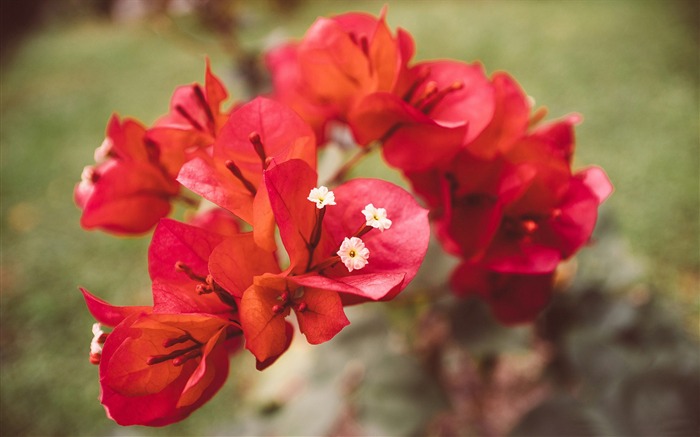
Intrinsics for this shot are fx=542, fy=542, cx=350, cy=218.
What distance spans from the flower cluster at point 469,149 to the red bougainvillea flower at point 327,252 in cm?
8

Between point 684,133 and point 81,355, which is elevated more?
point 684,133

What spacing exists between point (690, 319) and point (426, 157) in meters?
1.05

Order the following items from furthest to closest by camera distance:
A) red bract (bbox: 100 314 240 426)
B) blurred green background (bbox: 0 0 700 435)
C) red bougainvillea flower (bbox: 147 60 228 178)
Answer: blurred green background (bbox: 0 0 700 435), red bougainvillea flower (bbox: 147 60 228 178), red bract (bbox: 100 314 240 426)

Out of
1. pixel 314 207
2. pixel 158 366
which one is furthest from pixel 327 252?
pixel 158 366

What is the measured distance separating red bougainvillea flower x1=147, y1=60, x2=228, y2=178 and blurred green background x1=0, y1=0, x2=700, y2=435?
472 mm

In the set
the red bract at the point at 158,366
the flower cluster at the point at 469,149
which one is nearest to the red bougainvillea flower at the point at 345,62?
the flower cluster at the point at 469,149

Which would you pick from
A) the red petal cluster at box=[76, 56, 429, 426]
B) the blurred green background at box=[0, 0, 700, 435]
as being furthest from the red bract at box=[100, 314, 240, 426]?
the blurred green background at box=[0, 0, 700, 435]

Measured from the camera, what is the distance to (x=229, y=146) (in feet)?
1.36

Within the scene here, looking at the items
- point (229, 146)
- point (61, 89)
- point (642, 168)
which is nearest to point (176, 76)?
point (61, 89)

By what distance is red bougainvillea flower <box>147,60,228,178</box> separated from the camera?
17.9 inches

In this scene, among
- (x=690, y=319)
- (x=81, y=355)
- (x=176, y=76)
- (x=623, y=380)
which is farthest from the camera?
(x=176, y=76)

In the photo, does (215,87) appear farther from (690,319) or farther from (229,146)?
(690,319)

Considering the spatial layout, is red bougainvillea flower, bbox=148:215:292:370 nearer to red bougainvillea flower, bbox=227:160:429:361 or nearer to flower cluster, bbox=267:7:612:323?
red bougainvillea flower, bbox=227:160:429:361

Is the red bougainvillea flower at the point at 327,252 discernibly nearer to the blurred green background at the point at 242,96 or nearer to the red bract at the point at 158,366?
the red bract at the point at 158,366
